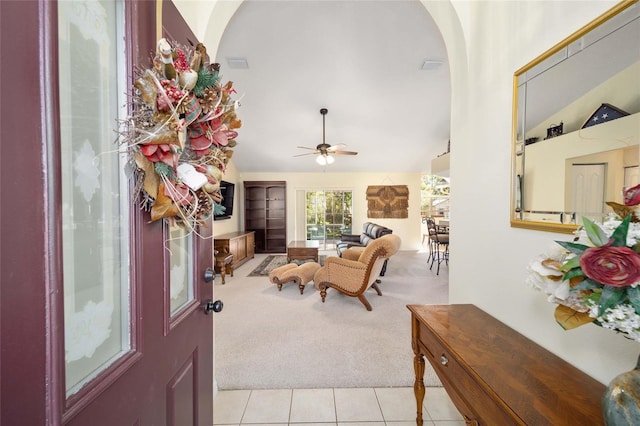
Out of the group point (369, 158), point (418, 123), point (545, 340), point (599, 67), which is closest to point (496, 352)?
point (545, 340)

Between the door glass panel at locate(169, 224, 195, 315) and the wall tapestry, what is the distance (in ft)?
21.1

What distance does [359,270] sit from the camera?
3.08 metres

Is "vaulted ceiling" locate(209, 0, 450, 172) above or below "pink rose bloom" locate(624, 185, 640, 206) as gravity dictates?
above

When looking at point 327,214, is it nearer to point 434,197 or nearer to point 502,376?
point 434,197

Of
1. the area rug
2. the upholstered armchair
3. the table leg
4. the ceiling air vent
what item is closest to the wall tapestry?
the area rug

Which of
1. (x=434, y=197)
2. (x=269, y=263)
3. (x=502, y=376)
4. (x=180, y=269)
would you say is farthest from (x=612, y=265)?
(x=434, y=197)

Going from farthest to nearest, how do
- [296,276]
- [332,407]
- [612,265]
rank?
[296,276], [332,407], [612,265]

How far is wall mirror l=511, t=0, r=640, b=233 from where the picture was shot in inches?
30.7

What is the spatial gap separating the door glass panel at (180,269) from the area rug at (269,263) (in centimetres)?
378

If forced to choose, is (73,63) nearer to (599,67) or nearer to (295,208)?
(599,67)

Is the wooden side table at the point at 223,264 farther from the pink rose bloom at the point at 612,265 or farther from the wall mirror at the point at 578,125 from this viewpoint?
the pink rose bloom at the point at 612,265

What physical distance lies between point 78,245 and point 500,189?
1.62 m

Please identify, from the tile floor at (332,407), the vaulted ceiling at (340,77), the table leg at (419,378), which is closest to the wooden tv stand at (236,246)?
the vaulted ceiling at (340,77)

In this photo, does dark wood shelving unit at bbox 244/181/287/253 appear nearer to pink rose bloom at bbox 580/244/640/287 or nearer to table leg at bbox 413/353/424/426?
table leg at bbox 413/353/424/426
